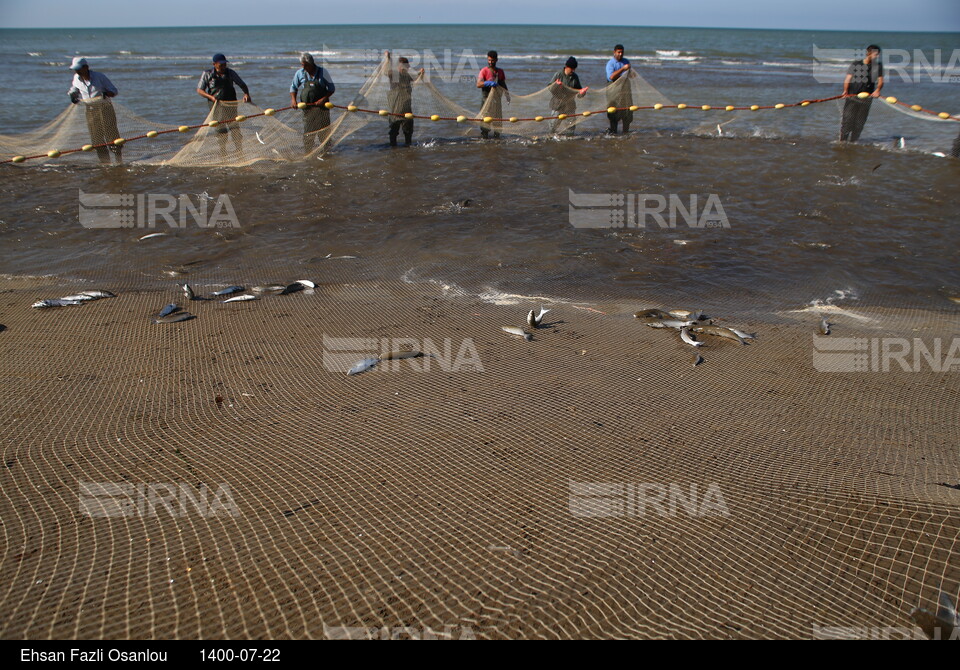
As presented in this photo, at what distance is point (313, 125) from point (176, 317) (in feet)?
24.5

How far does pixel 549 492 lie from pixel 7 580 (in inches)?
88.9

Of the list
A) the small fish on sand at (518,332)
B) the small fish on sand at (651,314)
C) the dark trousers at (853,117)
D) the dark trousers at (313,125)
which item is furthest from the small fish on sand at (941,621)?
the dark trousers at (853,117)

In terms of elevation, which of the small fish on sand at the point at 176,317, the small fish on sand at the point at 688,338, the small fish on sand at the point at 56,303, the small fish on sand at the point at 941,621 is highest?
the small fish on sand at the point at 56,303

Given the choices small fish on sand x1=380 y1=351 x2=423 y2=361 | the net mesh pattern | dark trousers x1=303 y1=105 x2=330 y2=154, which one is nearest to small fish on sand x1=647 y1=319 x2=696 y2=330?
the net mesh pattern

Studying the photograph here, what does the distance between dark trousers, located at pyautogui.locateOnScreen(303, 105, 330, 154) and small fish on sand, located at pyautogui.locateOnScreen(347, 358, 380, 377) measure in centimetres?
849

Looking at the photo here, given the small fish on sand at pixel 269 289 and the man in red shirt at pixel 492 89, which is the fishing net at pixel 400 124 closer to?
the man in red shirt at pixel 492 89

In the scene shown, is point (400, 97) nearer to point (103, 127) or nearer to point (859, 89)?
point (103, 127)

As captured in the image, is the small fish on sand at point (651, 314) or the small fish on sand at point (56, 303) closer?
the small fish on sand at point (56, 303)

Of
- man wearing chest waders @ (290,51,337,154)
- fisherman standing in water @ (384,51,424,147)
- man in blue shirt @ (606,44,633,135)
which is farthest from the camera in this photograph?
man in blue shirt @ (606,44,633,135)

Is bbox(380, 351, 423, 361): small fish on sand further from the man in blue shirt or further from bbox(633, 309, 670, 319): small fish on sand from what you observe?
the man in blue shirt

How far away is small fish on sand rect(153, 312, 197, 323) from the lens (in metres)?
5.42

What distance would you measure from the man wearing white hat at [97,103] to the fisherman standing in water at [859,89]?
13999mm

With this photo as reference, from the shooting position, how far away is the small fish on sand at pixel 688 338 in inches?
207
